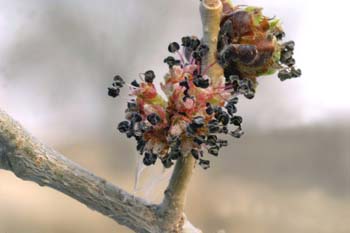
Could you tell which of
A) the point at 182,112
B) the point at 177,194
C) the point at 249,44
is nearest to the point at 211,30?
the point at 249,44

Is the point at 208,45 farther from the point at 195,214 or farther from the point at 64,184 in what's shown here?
the point at 195,214

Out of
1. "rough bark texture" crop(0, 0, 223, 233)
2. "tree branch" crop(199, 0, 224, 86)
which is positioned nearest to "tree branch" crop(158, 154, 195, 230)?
"rough bark texture" crop(0, 0, 223, 233)

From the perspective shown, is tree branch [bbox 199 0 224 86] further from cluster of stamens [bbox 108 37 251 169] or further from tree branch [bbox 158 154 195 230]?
tree branch [bbox 158 154 195 230]

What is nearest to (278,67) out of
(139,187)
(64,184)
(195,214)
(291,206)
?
(139,187)

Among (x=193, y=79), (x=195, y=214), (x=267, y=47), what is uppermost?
(x=195, y=214)

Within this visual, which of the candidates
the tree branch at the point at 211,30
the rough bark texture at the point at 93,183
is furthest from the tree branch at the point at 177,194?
the tree branch at the point at 211,30

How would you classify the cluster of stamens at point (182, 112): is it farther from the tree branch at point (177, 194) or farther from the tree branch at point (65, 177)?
the tree branch at point (65, 177)
